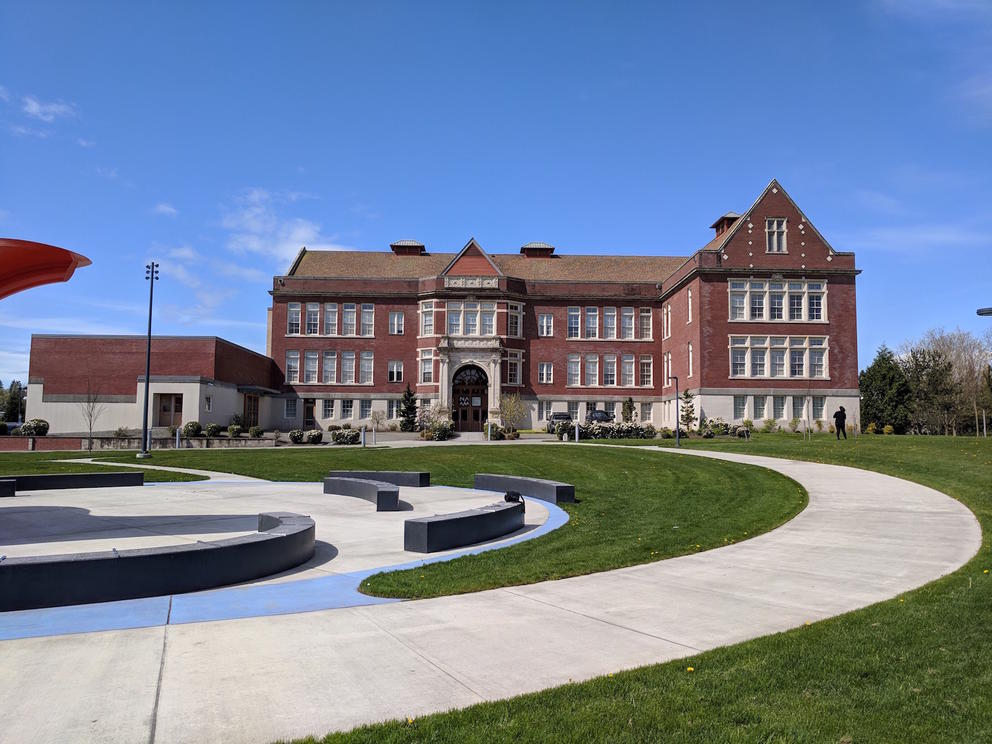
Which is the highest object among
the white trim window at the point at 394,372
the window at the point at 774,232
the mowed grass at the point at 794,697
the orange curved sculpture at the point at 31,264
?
the window at the point at 774,232

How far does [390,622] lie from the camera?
7.48m

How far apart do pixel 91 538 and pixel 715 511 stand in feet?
39.2

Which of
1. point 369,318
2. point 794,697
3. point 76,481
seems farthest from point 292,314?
point 794,697

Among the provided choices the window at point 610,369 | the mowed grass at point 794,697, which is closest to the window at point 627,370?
the window at point 610,369

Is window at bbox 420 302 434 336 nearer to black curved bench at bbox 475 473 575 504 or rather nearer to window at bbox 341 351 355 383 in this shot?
window at bbox 341 351 355 383

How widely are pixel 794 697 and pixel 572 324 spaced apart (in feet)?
195

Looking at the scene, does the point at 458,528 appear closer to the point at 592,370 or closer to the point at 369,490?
the point at 369,490

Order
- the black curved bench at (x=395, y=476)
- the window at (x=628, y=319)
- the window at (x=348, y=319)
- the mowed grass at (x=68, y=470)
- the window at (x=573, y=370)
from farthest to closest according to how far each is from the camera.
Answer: the window at (x=628, y=319), the window at (x=348, y=319), the window at (x=573, y=370), the mowed grass at (x=68, y=470), the black curved bench at (x=395, y=476)

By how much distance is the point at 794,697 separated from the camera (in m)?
5.27

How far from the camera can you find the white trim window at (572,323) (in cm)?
6425

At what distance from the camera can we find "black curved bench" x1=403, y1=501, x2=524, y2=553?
11.6 metres

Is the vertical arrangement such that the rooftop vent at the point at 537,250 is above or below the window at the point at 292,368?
→ above

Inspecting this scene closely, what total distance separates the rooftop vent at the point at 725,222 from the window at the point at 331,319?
109 feet

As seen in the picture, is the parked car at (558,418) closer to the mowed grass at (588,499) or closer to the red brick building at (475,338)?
the red brick building at (475,338)
